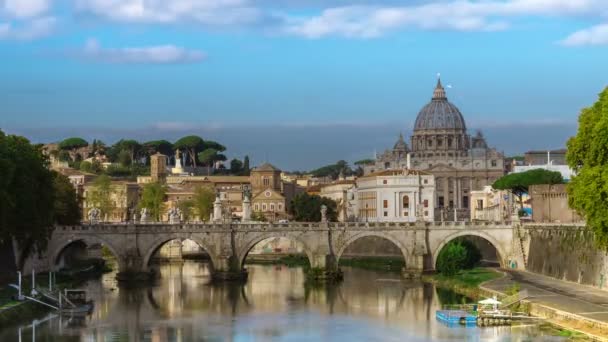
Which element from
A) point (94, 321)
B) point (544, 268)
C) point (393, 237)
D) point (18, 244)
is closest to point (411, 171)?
point (393, 237)

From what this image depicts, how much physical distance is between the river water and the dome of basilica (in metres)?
105

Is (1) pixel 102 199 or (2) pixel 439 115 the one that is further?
(2) pixel 439 115

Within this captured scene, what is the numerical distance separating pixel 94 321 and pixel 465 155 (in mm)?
126704

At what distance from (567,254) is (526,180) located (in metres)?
39.2

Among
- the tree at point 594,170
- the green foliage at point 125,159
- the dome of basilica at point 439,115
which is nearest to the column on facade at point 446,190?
the dome of basilica at point 439,115

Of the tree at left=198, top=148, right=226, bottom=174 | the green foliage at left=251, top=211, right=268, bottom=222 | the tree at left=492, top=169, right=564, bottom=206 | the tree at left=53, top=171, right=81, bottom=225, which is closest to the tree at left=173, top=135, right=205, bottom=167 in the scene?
the tree at left=198, top=148, right=226, bottom=174

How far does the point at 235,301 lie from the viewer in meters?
67.1

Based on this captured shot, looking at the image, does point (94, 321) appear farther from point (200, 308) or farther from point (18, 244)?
point (18, 244)

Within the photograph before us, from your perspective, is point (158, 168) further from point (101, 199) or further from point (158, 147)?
point (101, 199)

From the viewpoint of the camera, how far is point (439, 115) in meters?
187

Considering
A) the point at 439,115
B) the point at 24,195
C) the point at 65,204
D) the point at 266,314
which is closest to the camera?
the point at 266,314

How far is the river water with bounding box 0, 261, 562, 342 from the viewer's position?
52625 millimetres

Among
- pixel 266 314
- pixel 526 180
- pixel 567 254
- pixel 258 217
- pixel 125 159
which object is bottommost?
pixel 266 314

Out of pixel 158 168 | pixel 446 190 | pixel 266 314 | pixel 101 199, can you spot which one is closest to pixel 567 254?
pixel 266 314
